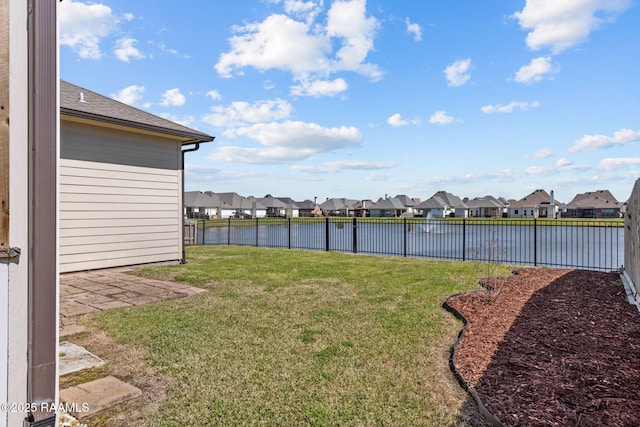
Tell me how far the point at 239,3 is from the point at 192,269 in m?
6.42

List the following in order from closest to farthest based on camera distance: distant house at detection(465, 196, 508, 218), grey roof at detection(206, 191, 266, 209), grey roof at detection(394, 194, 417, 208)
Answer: distant house at detection(465, 196, 508, 218) < grey roof at detection(206, 191, 266, 209) < grey roof at detection(394, 194, 417, 208)

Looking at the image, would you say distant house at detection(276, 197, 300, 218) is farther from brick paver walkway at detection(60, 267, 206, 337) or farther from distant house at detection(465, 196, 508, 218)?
brick paver walkway at detection(60, 267, 206, 337)

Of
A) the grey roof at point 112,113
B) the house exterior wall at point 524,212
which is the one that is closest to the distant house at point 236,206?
the house exterior wall at point 524,212

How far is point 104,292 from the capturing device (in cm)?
561

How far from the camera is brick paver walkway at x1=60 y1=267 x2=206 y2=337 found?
15.0 ft

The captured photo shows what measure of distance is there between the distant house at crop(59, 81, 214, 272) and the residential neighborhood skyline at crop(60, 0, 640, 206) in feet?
2.70

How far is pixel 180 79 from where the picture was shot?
413 inches

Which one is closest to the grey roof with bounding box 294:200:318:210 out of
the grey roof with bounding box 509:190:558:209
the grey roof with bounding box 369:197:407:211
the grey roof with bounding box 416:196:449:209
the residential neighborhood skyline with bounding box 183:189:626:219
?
the residential neighborhood skyline with bounding box 183:189:626:219

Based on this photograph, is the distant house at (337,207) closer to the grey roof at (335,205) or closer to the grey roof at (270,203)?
the grey roof at (335,205)

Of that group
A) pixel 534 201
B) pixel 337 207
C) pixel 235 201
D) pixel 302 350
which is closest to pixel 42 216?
pixel 302 350

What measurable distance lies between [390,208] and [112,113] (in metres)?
57.8

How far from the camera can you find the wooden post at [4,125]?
1.71 m

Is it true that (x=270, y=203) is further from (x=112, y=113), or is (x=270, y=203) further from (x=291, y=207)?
(x=112, y=113)

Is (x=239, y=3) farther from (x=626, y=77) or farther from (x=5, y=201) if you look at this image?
(x=626, y=77)
